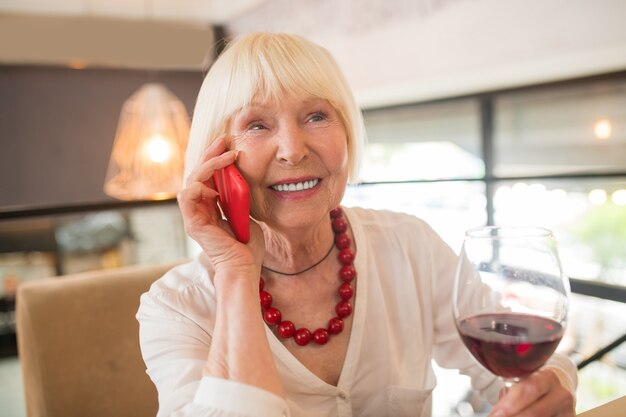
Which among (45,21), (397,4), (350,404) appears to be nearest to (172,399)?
(350,404)

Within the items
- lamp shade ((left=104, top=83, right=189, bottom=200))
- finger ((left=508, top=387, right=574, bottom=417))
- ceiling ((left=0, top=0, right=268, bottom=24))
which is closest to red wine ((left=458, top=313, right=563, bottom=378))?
finger ((left=508, top=387, right=574, bottom=417))

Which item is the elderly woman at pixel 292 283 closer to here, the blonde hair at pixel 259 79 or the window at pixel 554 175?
the blonde hair at pixel 259 79

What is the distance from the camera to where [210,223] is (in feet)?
3.01

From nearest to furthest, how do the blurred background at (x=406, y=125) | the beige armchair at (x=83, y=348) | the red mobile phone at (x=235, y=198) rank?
the red mobile phone at (x=235, y=198)
the beige armchair at (x=83, y=348)
the blurred background at (x=406, y=125)

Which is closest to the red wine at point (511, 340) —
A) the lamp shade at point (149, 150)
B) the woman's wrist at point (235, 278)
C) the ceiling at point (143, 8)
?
the woman's wrist at point (235, 278)

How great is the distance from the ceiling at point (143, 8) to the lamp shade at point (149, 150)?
1.48 metres

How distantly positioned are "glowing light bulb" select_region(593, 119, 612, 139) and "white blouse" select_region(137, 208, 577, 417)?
1.52m

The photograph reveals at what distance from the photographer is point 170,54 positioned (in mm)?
3043

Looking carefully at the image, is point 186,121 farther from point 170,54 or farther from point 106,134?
point 106,134

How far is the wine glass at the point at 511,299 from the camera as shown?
58 centimetres

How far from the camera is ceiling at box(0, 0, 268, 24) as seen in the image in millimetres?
3836

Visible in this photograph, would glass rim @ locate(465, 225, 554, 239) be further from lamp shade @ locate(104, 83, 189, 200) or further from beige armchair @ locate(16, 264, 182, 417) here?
lamp shade @ locate(104, 83, 189, 200)

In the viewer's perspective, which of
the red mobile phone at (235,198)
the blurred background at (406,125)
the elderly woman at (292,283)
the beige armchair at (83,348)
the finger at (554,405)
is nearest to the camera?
the finger at (554,405)

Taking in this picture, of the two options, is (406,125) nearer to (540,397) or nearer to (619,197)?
(619,197)
